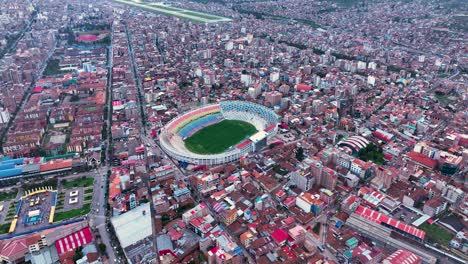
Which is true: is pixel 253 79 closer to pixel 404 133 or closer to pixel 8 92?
pixel 404 133

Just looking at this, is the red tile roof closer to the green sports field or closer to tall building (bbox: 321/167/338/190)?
tall building (bbox: 321/167/338/190)

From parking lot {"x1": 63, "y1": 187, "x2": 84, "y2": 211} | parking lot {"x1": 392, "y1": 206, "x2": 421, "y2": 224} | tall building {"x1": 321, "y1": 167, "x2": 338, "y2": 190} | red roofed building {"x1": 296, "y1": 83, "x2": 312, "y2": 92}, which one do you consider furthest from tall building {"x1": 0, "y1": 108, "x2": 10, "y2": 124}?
parking lot {"x1": 392, "y1": 206, "x2": 421, "y2": 224}

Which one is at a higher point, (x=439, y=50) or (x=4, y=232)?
(x=439, y=50)

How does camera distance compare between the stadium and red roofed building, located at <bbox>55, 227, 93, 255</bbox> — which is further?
the stadium

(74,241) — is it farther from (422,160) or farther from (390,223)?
(422,160)

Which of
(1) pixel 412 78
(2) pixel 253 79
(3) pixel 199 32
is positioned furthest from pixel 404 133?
(3) pixel 199 32

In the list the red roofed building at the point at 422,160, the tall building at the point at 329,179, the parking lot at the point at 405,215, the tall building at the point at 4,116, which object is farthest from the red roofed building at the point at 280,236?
the tall building at the point at 4,116
